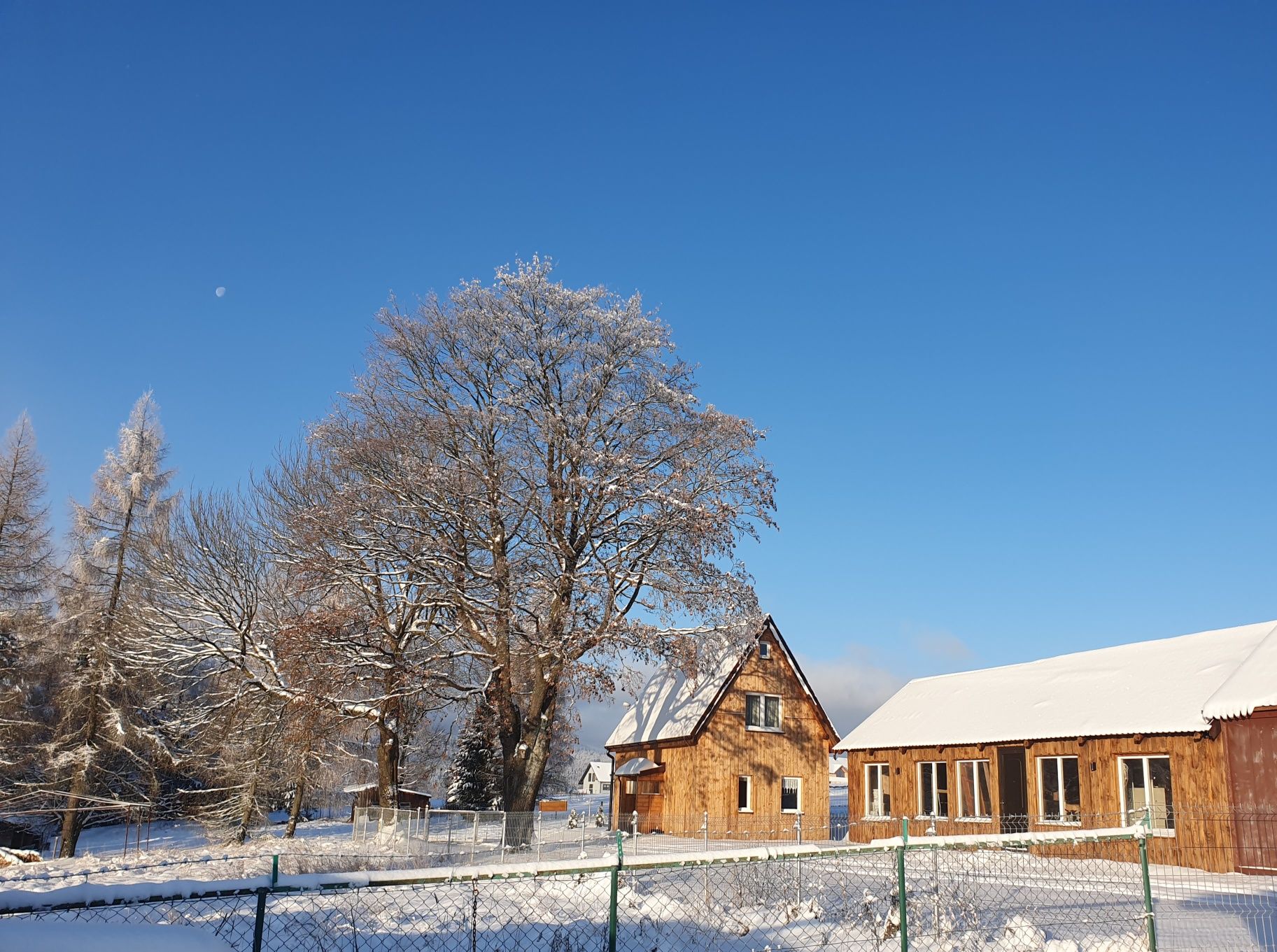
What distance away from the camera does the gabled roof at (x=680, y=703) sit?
1280 inches

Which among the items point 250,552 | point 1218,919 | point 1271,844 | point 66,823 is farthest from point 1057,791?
point 66,823

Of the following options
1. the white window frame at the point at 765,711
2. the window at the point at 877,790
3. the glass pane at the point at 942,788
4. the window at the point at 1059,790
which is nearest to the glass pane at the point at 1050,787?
the window at the point at 1059,790

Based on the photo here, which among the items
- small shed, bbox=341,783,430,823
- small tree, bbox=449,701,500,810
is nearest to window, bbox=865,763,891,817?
small shed, bbox=341,783,430,823

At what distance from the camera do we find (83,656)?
98.1 ft

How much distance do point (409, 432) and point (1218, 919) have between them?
19139 mm

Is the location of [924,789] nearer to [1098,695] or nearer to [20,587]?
[1098,695]

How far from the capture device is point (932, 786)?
27125mm

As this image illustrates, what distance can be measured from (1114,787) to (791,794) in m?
13.9

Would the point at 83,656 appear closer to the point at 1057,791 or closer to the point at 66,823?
the point at 66,823

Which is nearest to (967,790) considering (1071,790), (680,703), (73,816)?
(1071,790)

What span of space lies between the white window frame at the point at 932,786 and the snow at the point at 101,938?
25197 mm

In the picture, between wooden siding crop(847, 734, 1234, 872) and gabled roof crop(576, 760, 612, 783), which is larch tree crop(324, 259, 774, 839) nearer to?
wooden siding crop(847, 734, 1234, 872)

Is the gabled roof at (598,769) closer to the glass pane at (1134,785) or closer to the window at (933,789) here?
the window at (933,789)

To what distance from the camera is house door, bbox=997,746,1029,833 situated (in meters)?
24.3
